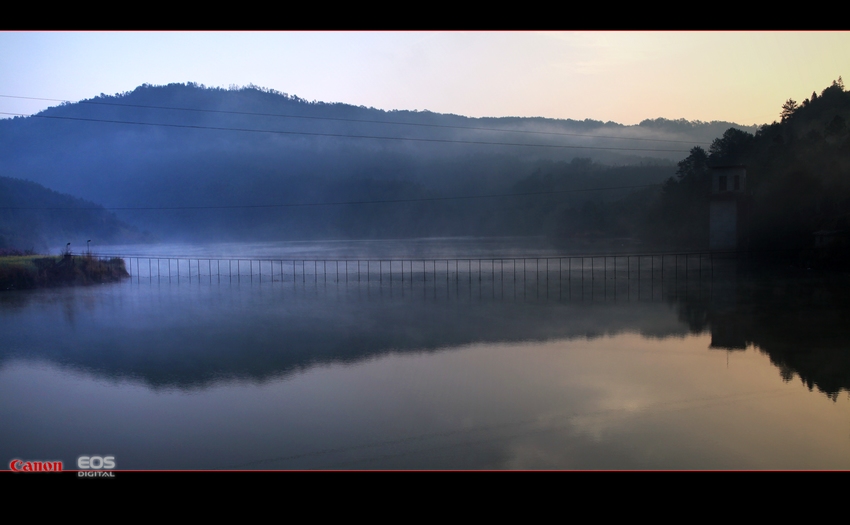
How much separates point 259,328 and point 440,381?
321 inches

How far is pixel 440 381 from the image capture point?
10.6m

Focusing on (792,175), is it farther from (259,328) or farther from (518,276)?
(259,328)

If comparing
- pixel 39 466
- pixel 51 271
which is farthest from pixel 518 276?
pixel 39 466

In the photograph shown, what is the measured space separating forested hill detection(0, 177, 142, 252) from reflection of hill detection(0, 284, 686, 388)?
2605cm

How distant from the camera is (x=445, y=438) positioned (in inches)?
298

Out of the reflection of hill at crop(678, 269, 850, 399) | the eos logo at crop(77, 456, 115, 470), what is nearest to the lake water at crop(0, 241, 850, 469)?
the reflection of hill at crop(678, 269, 850, 399)

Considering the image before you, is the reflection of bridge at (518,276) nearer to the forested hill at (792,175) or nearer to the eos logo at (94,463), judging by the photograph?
the forested hill at (792,175)

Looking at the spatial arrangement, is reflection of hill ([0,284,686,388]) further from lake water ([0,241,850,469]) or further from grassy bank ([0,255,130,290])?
grassy bank ([0,255,130,290])

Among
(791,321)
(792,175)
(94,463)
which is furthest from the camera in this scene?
(792,175)

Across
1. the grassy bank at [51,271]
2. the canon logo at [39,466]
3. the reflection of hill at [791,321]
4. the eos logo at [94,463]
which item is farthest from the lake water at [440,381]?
the grassy bank at [51,271]
